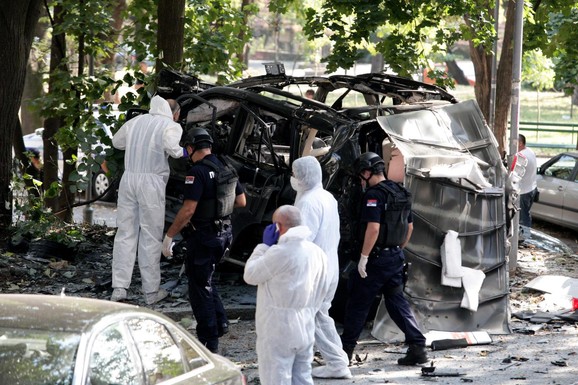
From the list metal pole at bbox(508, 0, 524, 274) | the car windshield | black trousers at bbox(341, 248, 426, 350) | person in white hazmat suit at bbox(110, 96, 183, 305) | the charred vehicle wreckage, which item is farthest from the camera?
metal pole at bbox(508, 0, 524, 274)

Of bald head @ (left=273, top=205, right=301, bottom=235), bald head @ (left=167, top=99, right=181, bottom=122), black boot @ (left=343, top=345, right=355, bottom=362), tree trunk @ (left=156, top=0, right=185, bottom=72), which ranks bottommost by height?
black boot @ (left=343, top=345, right=355, bottom=362)

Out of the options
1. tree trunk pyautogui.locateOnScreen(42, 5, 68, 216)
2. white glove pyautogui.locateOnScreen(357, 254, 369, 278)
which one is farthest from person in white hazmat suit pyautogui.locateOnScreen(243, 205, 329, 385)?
tree trunk pyautogui.locateOnScreen(42, 5, 68, 216)

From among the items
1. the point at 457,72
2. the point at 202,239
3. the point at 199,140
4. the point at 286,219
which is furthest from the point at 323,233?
the point at 457,72

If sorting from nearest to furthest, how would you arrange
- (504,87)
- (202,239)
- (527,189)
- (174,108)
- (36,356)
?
1. (36,356)
2. (202,239)
3. (174,108)
4. (527,189)
5. (504,87)

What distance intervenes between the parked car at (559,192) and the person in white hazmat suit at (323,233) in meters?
10.1

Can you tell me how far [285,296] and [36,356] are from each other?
90.0 inches

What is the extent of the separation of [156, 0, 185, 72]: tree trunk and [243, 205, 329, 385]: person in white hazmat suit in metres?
8.01

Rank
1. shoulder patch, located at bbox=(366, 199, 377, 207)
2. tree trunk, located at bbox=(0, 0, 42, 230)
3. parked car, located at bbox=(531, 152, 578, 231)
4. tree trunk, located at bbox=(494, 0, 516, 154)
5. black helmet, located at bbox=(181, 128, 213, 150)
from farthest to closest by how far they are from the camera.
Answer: tree trunk, located at bbox=(494, 0, 516, 154), parked car, located at bbox=(531, 152, 578, 231), tree trunk, located at bbox=(0, 0, 42, 230), black helmet, located at bbox=(181, 128, 213, 150), shoulder patch, located at bbox=(366, 199, 377, 207)

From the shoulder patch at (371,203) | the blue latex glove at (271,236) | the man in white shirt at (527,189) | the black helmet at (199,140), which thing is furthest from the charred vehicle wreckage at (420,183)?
the man in white shirt at (527,189)

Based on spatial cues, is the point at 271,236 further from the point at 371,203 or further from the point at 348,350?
the point at 348,350

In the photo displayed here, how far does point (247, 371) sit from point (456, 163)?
2.98 meters

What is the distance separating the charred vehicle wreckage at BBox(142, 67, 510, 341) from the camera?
967cm

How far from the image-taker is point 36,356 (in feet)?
15.7

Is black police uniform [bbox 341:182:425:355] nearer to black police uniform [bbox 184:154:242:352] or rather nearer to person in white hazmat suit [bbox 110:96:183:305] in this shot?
black police uniform [bbox 184:154:242:352]
